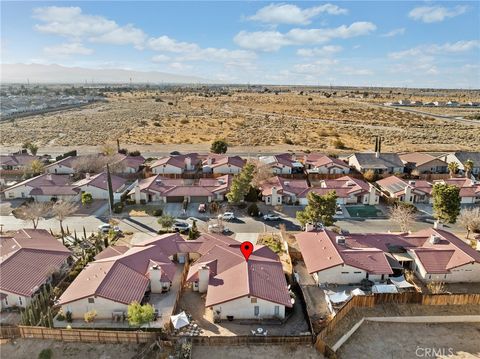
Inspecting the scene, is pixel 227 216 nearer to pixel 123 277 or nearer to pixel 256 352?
pixel 123 277

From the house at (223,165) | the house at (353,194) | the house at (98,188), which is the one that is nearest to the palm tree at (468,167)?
the house at (353,194)

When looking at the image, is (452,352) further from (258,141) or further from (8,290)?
(258,141)

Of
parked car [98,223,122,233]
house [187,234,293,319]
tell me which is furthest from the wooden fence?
parked car [98,223,122,233]

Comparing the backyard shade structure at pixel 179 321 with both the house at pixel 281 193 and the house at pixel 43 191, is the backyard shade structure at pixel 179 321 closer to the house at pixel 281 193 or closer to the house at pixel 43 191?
the house at pixel 281 193

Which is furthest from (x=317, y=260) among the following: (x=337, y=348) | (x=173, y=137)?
(x=173, y=137)

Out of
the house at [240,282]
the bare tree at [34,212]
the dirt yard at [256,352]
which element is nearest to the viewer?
the dirt yard at [256,352]

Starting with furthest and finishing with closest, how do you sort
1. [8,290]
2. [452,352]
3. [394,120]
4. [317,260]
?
[394,120] → [317,260] → [8,290] → [452,352]
